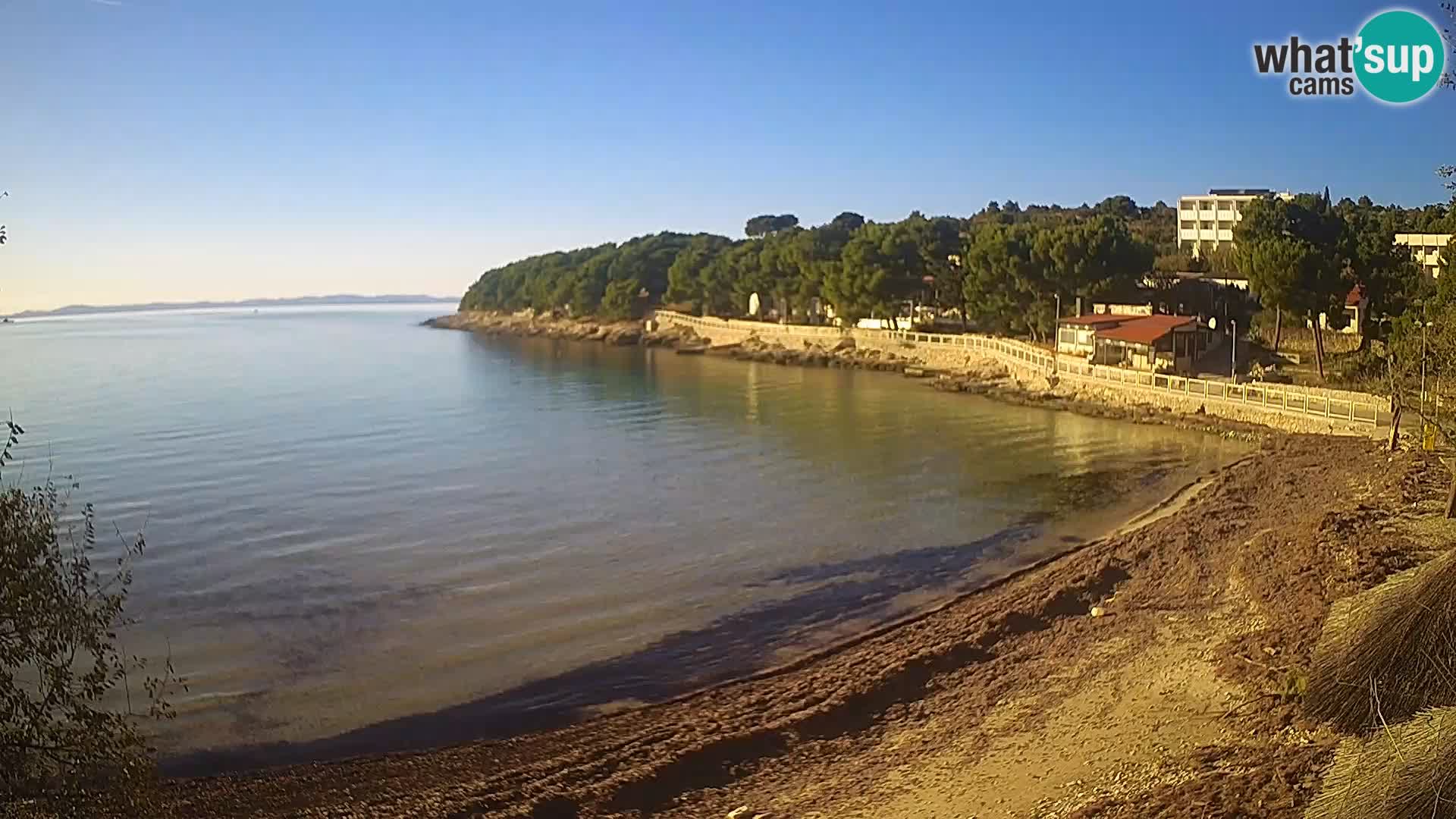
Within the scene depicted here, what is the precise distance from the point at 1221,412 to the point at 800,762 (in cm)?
3533

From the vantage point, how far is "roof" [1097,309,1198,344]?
51709 millimetres

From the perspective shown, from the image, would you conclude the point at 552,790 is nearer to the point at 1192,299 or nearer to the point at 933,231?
the point at 1192,299

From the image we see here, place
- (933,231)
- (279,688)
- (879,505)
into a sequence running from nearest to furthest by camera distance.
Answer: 1. (279,688)
2. (879,505)
3. (933,231)

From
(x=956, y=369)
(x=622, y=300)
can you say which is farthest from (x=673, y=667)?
(x=622, y=300)

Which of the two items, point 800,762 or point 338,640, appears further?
point 338,640

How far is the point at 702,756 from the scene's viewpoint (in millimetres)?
14023

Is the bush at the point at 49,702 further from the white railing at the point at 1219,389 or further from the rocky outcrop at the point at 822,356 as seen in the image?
→ the rocky outcrop at the point at 822,356

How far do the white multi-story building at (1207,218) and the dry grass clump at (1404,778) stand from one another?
3949 inches

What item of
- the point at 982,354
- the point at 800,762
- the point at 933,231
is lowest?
the point at 800,762

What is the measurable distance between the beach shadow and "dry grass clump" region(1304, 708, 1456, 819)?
1162cm

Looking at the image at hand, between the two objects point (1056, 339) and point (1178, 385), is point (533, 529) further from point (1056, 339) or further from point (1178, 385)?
point (1056, 339)

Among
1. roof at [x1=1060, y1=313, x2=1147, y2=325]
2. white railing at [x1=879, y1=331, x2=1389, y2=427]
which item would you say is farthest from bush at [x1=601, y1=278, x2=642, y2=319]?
roof at [x1=1060, y1=313, x2=1147, y2=325]

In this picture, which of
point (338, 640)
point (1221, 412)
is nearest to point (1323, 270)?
point (1221, 412)

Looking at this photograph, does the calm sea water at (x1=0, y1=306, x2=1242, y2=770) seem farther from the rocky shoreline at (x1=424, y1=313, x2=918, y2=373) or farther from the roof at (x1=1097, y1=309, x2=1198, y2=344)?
the rocky shoreline at (x1=424, y1=313, x2=918, y2=373)
